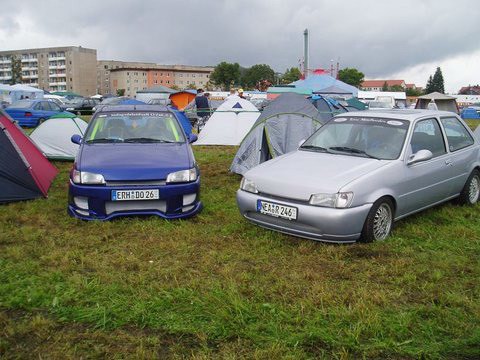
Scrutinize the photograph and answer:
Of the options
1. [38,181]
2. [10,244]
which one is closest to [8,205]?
[38,181]

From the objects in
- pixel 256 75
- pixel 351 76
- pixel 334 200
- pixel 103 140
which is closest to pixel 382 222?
pixel 334 200

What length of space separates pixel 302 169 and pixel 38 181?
455 centimetres

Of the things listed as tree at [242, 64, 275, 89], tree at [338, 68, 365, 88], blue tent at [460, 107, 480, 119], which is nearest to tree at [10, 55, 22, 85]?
tree at [242, 64, 275, 89]

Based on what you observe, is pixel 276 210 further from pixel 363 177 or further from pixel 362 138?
pixel 362 138

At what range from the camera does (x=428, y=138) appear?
6.20 meters

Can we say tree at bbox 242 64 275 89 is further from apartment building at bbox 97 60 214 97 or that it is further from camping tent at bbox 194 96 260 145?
camping tent at bbox 194 96 260 145

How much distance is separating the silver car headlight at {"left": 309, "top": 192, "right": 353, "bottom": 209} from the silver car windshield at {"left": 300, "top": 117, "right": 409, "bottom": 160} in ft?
3.37

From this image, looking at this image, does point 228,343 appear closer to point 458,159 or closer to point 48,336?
point 48,336

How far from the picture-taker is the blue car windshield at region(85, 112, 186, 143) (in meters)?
6.82

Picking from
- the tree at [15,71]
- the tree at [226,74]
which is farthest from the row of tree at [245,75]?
the tree at [15,71]

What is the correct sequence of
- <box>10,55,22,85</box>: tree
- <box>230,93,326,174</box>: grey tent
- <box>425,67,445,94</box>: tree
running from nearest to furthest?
<box>230,93,326,174</box>: grey tent
<box>10,55,22,85</box>: tree
<box>425,67,445,94</box>: tree

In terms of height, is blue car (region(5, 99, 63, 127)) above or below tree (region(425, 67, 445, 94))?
below

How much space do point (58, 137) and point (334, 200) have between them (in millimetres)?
8763

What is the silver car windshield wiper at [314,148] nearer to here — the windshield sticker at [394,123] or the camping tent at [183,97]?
the windshield sticker at [394,123]
